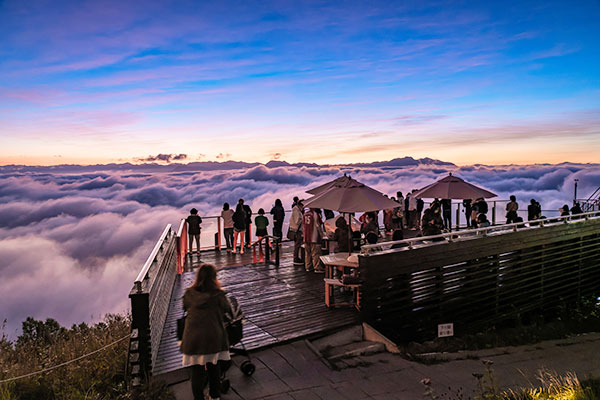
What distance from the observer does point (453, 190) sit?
13906 mm

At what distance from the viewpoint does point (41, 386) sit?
5934mm

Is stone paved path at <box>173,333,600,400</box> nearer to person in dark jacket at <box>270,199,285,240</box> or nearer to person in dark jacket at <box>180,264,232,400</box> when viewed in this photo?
person in dark jacket at <box>180,264,232,400</box>

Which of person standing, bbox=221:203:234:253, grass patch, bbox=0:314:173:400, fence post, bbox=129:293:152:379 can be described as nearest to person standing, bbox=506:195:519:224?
person standing, bbox=221:203:234:253

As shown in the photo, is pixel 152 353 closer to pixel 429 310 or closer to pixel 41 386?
pixel 41 386

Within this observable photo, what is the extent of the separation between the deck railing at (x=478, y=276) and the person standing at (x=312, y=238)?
5.97 feet

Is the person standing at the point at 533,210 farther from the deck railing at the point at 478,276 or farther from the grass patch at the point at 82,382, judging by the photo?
the grass patch at the point at 82,382

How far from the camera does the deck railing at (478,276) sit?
8672 millimetres

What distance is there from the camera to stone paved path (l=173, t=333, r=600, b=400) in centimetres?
593

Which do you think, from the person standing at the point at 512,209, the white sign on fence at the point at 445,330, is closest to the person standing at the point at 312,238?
the white sign on fence at the point at 445,330

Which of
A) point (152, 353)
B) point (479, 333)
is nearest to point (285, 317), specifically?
point (152, 353)

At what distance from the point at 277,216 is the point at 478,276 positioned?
7167mm

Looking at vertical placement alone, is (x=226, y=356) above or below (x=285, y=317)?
above

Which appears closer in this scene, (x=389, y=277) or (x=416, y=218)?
(x=389, y=277)

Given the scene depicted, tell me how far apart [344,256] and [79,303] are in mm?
178169
